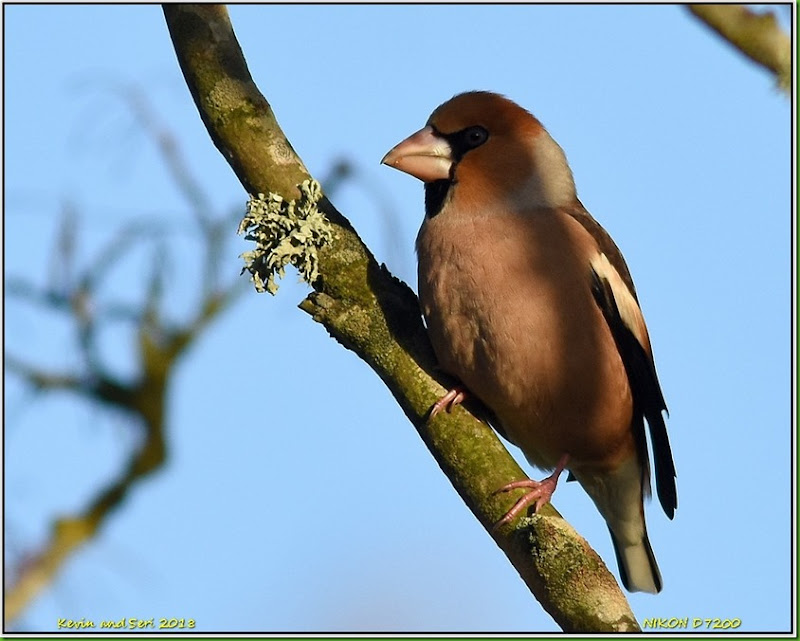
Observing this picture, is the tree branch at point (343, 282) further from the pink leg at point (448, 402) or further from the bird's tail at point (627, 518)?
the bird's tail at point (627, 518)

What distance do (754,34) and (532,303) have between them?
6.77ft

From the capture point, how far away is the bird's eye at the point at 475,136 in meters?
4.61

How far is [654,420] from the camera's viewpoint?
184 inches

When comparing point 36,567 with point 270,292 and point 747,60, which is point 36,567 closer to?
point 270,292

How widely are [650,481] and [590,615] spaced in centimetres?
193

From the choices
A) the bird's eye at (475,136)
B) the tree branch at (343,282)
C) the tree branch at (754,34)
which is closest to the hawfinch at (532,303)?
the bird's eye at (475,136)

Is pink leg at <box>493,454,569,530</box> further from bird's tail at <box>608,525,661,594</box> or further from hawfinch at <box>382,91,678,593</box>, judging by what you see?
bird's tail at <box>608,525,661,594</box>

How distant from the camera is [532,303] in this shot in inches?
163

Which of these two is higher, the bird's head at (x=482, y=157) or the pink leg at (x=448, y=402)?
the bird's head at (x=482, y=157)

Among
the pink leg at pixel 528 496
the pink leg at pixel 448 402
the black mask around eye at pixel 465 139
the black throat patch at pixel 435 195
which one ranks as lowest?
the pink leg at pixel 528 496

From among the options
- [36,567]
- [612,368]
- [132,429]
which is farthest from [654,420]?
[36,567]

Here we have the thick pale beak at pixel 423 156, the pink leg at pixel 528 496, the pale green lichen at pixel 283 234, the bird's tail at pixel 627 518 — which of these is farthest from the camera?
the bird's tail at pixel 627 518

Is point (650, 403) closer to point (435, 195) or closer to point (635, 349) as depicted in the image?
point (635, 349)

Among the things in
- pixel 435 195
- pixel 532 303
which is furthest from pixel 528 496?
pixel 435 195
